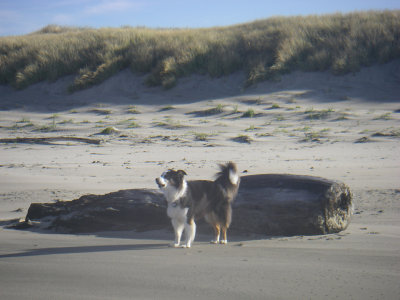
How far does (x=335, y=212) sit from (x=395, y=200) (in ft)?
6.02

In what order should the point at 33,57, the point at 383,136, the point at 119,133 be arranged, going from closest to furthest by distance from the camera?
the point at 383,136 < the point at 119,133 < the point at 33,57

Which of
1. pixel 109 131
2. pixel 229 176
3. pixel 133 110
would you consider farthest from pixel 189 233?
pixel 133 110

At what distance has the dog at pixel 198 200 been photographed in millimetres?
5820

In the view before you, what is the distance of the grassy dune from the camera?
745 inches

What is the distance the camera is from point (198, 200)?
237 inches

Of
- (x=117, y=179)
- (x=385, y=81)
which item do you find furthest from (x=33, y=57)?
(x=117, y=179)

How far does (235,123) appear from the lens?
1491 cm

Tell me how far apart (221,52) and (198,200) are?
1491cm

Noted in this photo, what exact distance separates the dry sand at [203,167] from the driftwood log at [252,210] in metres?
0.16

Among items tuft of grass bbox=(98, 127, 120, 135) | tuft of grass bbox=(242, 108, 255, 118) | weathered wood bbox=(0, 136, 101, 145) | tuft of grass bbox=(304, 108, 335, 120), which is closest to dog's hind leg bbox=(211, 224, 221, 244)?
weathered wood bbox=(0, 136, 101, 145)

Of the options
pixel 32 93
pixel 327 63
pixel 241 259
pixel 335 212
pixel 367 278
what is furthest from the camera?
pixel 32 93

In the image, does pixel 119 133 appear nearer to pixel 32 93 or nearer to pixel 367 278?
pixel 32 93

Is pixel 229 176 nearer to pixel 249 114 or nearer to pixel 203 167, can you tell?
pixel 203 167

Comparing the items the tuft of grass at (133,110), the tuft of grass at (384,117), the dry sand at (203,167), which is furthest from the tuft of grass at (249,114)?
the tuft of grass at (133,110)
